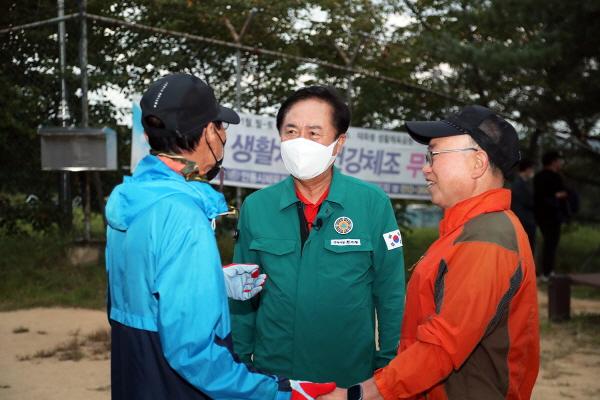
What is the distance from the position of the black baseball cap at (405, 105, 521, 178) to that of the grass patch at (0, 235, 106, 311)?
248 inches

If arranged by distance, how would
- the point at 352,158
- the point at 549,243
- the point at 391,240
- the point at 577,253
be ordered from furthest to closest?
1. the point at 577,253
2. the point at 549,243
3. the point at 352,158
4. the point at 391,240

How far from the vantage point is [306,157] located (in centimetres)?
310

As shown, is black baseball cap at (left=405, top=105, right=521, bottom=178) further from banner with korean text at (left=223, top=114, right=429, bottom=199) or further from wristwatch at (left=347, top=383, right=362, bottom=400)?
banner with korean text at (left=223, top=114, right=429, bottom=199)

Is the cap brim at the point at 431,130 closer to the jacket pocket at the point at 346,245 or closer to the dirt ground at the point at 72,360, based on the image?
the jacket pocket at the point at 346,245

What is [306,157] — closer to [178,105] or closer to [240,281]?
[240,281]

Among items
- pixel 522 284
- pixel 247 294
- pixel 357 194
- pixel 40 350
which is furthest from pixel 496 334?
pixel 40 350

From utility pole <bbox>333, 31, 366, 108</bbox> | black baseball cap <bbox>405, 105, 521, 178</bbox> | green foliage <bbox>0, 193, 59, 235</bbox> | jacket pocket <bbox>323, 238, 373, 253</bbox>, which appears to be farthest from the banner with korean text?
black baseball cap <bbox>405, 105, 521, 178</bbox>

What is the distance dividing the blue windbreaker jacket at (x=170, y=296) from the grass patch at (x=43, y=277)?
6.22 meters

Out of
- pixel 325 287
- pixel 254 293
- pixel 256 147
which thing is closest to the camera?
pixel 254 293

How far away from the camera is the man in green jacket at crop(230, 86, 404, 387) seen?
2924 mm

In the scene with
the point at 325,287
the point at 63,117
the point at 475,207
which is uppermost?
the point at 63,117

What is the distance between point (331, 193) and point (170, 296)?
48.7 inches

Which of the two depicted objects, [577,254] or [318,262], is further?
[577,254]

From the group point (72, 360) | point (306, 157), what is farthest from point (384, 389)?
point (72, 360)
